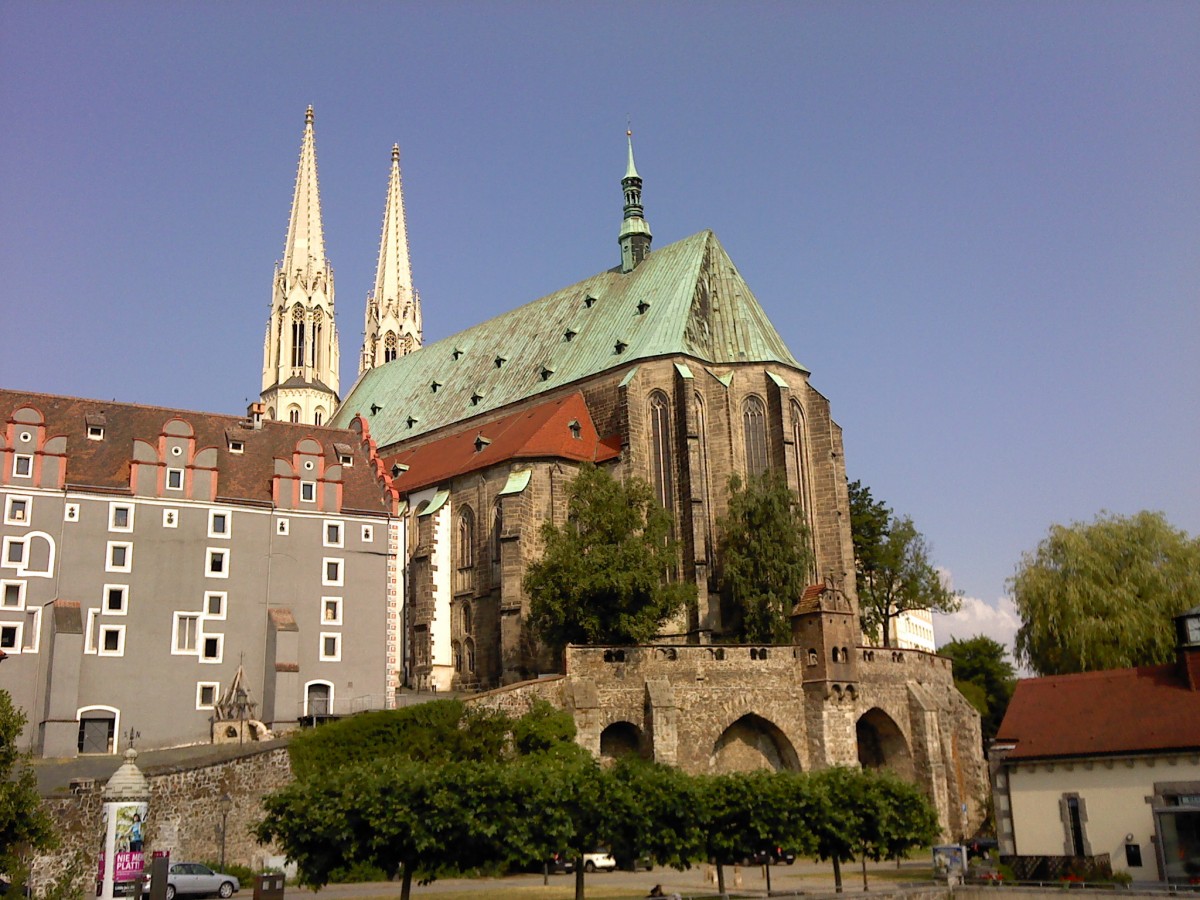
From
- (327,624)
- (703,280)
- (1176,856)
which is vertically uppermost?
(703,280)

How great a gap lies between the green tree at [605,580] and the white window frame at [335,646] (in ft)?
24.5

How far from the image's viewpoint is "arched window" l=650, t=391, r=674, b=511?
59.4 meters

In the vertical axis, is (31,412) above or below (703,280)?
below

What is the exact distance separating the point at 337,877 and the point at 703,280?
43952 millimetres

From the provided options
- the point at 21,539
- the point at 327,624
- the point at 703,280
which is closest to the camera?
the point at 21,539

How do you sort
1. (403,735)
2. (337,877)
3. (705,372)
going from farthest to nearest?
1. (705,372)
2. (403,735)
3. (337,877)

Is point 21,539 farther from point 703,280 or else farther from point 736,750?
point 703,280

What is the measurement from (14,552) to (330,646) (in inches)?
462

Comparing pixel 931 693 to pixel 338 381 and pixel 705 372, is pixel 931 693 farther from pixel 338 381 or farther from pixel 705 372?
pixel 338 381

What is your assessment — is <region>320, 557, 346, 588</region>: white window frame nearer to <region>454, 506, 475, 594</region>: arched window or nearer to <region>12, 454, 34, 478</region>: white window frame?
<region>12, 454, 34, 478</region>: white window frame

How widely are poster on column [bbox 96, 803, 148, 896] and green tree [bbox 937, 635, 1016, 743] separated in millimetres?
59993

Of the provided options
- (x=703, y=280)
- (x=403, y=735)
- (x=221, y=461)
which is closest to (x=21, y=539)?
(x=221, y=461)

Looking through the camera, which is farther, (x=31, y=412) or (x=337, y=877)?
(x=31, y=412)

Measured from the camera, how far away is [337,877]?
28.3 metres
